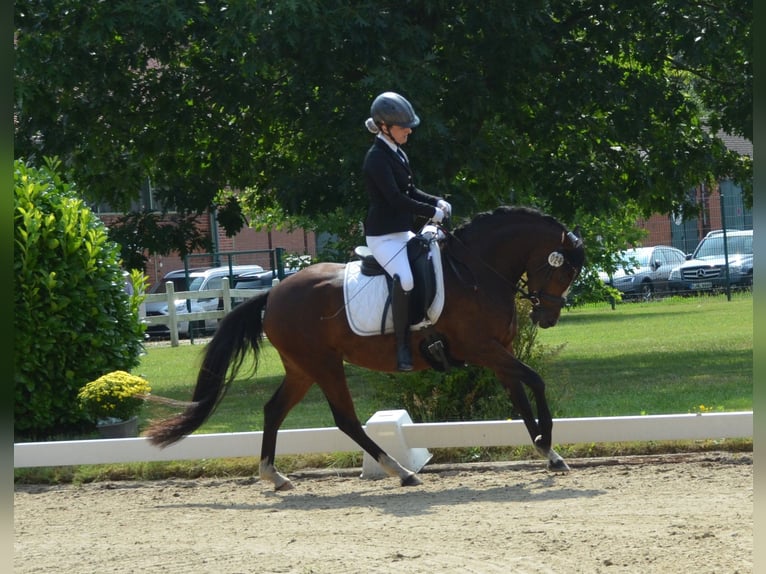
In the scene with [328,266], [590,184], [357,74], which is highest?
[357,74]

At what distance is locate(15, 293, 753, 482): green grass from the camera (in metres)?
9.10

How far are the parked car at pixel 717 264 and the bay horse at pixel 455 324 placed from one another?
2263 cm

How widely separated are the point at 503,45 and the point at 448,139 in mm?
1632

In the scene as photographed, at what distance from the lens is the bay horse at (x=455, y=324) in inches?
307

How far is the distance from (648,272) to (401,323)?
86.9 ft

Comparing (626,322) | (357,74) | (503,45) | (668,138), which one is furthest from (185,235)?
(626,322)

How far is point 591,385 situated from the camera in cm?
1361

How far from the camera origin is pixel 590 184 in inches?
620

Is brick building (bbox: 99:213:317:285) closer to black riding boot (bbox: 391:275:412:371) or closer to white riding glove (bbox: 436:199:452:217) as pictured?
black riding boot (bbox: 391:275:412:371)

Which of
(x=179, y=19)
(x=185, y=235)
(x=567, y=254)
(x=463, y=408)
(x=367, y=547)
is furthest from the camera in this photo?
(x=185, y=235)

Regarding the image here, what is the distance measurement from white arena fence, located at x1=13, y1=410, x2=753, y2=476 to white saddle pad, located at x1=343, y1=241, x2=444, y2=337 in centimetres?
99

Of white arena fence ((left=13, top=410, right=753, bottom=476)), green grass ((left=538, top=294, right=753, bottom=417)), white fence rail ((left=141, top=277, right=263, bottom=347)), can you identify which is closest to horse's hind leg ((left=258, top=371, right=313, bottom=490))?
white arena fence ((left=13, top=410, right=753, bottom=476))

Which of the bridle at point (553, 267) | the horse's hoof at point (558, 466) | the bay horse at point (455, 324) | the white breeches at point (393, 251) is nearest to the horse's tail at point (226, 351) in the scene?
the bay horse at point (455, 324)

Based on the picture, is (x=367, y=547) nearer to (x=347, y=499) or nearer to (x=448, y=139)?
(x=347, y=499)
